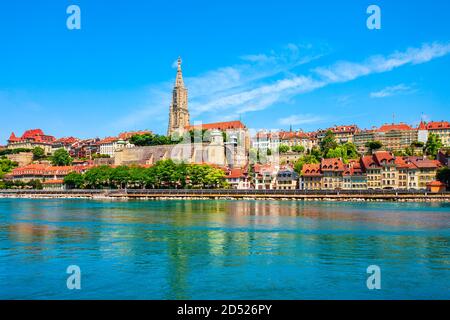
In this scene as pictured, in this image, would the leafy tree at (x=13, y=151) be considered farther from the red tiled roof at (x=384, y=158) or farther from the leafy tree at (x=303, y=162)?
the red tiled roof at (x=384, y=158)

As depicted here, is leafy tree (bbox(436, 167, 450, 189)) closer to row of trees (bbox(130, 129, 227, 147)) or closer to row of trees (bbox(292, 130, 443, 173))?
row of trees (bbox(292, 130, 443, 173))

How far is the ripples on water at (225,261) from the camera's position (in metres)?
18.0

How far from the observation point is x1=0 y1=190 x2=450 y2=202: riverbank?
287 feet

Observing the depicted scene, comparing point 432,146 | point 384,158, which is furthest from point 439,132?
point 384,158

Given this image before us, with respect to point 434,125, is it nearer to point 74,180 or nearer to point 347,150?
point 347,150

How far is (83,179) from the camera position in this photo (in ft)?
406

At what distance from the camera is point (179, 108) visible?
179 m

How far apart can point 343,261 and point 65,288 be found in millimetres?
12755

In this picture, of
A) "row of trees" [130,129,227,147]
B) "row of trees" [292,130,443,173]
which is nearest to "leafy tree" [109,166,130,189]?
"row of trees" [130,129,227,147]

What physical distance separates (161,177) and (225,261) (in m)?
89.5

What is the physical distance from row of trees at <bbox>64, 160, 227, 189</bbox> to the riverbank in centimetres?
607

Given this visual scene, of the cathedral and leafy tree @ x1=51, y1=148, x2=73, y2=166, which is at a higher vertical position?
the cathedral
